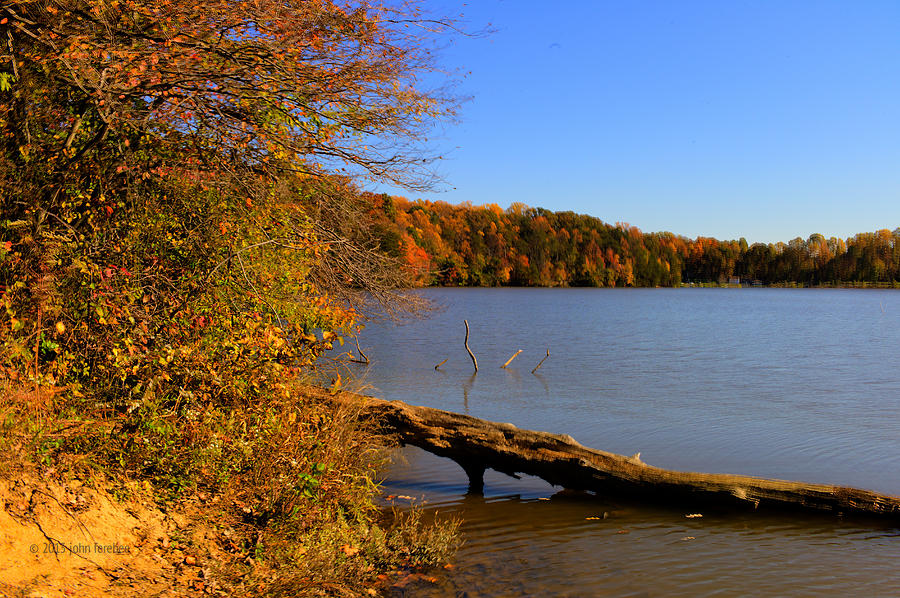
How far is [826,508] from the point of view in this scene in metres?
9.46

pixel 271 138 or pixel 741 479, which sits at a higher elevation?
pixel 271 138

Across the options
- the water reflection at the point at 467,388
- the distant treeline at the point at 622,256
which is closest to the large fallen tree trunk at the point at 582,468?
the water reflection at the point at 467,388

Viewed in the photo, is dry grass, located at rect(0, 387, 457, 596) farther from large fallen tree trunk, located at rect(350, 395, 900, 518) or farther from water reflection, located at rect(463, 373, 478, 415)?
water reflection, located at rect(463, 373, 478, 415)

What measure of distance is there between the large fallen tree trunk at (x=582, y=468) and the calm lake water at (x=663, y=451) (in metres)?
0.32

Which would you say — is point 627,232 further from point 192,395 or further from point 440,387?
point 192,395

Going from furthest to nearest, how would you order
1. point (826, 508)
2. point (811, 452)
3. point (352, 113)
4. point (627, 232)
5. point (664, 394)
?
1. point (627, 232)
2. point (664, 394)
3. point (811, 452)
4. point (826, 508)
5. point (352, 113)

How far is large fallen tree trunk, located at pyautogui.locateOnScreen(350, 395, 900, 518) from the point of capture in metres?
9.46

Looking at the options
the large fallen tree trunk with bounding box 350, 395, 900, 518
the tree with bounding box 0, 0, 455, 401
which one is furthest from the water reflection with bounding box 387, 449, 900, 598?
the tree with bounding box 0, 0, 455, 401

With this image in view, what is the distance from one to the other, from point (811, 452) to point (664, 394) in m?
7.37

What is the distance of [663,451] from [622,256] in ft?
521

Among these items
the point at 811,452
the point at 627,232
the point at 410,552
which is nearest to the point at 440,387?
the point at 811,452

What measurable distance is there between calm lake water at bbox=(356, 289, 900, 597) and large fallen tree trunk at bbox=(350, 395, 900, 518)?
32cm

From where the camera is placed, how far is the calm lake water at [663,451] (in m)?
8.09

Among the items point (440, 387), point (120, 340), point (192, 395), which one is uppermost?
point (120, 340)
